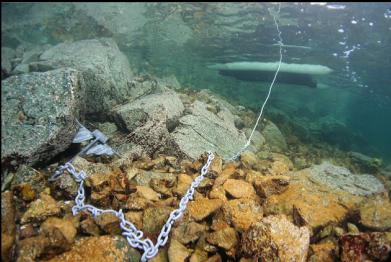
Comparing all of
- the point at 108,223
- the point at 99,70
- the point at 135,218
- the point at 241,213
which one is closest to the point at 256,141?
the point at 241,213

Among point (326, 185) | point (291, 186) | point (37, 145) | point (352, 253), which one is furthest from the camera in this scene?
point (326, 185)

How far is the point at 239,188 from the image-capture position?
4.47m

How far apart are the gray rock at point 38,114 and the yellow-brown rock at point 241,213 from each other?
106 inches

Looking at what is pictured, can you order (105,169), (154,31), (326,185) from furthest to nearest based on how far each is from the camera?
(154,31)
(326,185)
(105,169)

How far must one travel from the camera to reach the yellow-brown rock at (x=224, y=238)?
337cm

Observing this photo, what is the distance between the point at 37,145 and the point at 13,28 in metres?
11.2

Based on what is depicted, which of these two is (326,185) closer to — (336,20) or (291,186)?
(291,186)

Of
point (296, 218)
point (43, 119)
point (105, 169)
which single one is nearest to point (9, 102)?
point (43, 119)

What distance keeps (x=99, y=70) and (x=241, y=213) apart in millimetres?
5219

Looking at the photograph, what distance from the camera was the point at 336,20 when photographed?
38.2ft

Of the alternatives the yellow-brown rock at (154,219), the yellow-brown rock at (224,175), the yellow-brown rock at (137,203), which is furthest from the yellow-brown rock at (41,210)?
the yellow-brown rock at (224,175)

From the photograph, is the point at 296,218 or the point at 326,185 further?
the point at 326,185

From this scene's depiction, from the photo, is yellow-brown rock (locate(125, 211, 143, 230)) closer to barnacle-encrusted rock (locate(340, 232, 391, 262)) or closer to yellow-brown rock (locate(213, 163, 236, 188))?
yellow-brown rock (locate(213, 163, 236, 188))

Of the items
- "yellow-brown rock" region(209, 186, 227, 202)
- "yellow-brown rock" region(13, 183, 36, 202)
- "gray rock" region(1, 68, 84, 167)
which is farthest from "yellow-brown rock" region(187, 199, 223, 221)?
"gray rock" region(1, 68, 84, 167)
